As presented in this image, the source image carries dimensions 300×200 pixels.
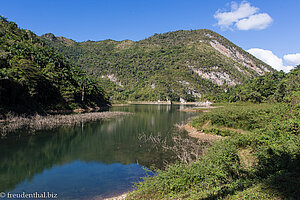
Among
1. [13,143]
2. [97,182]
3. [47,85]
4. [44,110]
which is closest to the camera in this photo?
[97,182]

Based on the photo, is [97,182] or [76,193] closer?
[76,193]

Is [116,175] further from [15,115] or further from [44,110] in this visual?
[44,110]

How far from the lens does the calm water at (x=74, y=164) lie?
13648mm

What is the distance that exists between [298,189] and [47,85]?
69093 millimetres

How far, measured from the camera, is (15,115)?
41500 mm

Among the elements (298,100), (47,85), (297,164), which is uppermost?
(47,85)

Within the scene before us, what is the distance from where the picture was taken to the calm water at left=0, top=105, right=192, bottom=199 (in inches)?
537

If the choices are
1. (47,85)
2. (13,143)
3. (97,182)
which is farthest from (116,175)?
(47,85)

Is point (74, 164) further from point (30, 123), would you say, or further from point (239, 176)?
point (30, 123)

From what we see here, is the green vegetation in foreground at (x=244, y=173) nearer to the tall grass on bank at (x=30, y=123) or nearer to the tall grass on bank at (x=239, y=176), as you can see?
the tall grass on bank at (x=239, y=176)

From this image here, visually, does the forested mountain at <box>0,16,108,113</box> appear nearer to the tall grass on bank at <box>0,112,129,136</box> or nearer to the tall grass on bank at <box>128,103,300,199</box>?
the tall grass on bank at <box>0,112,129,136</box>

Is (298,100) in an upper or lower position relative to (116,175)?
upper

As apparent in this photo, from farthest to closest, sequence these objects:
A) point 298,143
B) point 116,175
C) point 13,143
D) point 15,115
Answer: point 15,115 < point 13,143 < point 116,175 < point 298,143

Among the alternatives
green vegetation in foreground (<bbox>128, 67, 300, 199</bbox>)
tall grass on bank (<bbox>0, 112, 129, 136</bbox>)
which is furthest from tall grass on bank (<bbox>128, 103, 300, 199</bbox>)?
tall grass on bank (<bbox>0, 112, 129, 136</bbox>)
